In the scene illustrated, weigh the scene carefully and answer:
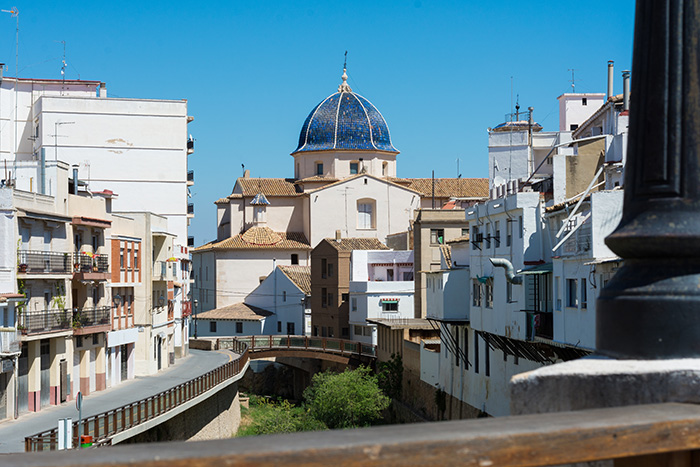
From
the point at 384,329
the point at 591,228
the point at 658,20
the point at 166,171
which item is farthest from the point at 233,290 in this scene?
the point at 658,20

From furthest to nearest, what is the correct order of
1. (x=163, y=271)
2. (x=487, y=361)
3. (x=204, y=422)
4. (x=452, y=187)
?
1. (x=452, y=187)
2. (x=163, y=271)
3. (x=204, y=422)
4. (x=487, y=361)

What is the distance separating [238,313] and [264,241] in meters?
8.26

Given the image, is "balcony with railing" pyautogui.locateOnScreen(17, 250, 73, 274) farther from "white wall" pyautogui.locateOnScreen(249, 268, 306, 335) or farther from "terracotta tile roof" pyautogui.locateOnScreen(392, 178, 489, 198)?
"terracotta tile roof" pyautogui.locateOnScreen(392, 178, 489, 198)

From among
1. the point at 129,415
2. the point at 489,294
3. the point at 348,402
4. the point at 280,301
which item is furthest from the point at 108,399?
the point at 280,301

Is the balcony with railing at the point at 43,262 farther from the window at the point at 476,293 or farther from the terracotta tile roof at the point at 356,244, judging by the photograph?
the terracotta tile roof at the point at 356,244

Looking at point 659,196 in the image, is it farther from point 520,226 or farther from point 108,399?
point 108,399

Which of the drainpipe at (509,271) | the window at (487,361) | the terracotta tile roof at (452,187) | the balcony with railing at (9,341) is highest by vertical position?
the terracotta tile roof at (452,187)

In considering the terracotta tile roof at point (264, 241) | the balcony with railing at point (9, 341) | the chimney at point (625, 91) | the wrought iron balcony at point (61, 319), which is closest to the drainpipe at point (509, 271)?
the chimney at point (625, 91)

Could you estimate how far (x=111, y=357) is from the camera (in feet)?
141

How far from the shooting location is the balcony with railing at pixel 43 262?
34.1 m

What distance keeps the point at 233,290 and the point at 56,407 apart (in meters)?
41.4

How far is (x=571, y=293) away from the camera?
25266 millimetres

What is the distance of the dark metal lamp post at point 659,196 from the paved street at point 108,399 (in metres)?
22.7

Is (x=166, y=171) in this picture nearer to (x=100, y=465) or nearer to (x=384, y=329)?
(x=384, y=329)
